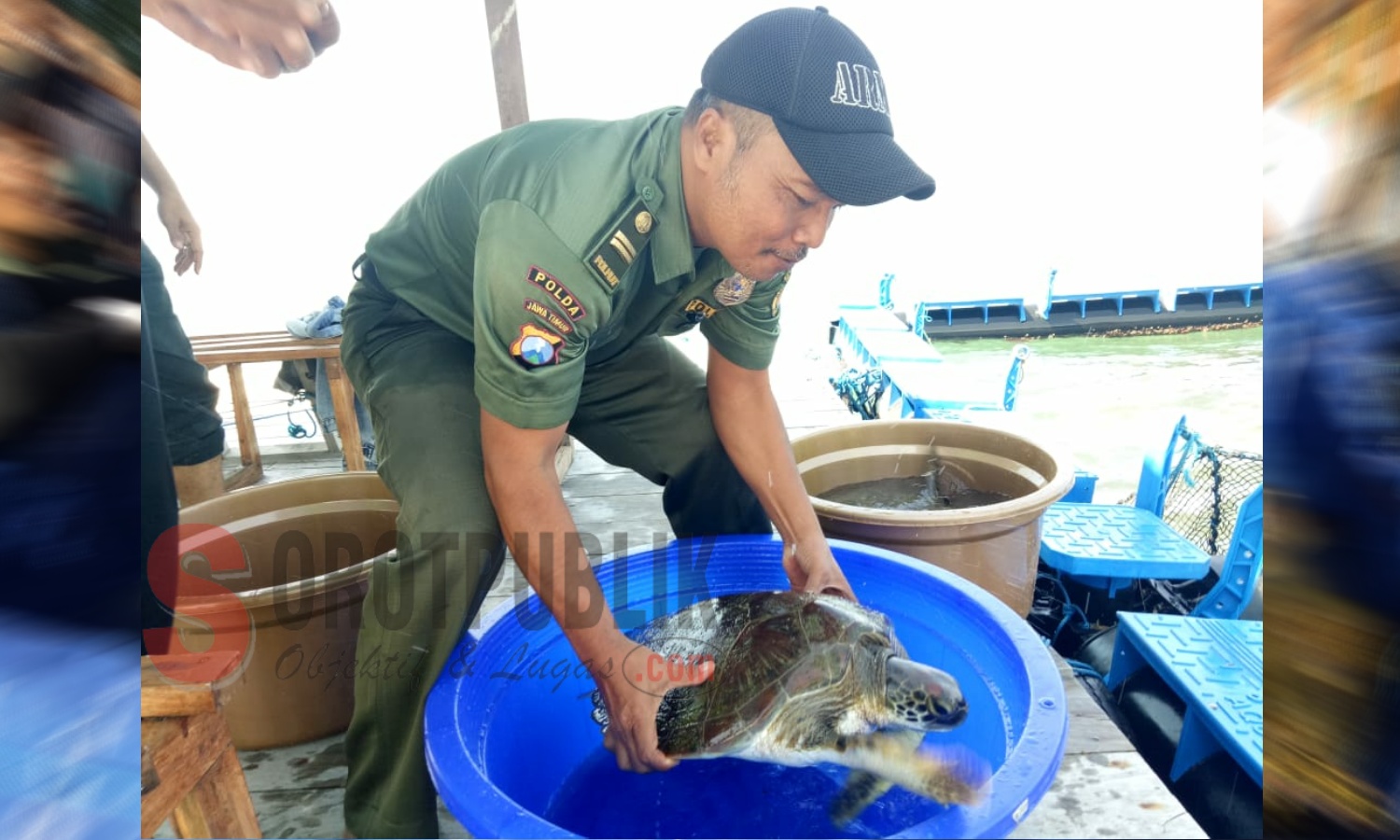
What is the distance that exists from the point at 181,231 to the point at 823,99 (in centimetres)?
237

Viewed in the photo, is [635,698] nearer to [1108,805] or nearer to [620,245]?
[620,245]

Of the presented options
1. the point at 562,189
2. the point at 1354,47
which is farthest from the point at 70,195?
the point at 562,189

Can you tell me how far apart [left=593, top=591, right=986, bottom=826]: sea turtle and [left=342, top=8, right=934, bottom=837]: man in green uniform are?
88 millimetres

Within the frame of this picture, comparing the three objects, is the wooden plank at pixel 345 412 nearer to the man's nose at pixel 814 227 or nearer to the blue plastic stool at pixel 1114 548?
the man's nose at pixel 814 227

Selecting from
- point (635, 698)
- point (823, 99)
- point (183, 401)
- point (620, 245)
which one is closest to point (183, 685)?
point (635, 698)

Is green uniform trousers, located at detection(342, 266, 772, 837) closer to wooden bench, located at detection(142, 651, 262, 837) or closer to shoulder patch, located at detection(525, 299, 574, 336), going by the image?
wooden bench, located at detection(142, 651, 262, 837)

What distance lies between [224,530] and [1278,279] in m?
2.18

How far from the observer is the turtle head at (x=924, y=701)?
52.8 inches

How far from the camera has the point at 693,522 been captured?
193cm

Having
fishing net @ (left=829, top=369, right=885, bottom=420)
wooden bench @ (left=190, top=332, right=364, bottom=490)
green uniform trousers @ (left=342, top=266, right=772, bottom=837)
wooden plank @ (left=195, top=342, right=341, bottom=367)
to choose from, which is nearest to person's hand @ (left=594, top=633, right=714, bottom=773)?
green uniform trousers @ (left=342, top=266, right=772, bottom=837)

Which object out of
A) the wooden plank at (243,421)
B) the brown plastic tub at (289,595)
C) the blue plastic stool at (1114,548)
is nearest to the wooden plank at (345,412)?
the wooden plank at (243,421)

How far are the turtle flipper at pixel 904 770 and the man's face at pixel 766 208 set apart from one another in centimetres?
90

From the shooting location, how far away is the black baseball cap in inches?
44.8

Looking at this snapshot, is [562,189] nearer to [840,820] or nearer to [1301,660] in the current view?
[1301,660]
